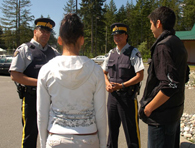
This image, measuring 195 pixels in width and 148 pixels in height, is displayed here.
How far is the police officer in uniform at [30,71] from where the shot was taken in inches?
96.3

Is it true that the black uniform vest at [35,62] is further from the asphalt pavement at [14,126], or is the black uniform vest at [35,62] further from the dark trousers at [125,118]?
the asphalt pavement at [14,126]

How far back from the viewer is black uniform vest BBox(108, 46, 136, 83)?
287cm

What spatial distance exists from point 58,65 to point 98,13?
41699 millimetres

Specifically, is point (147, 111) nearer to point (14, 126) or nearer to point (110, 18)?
point (14, 126)

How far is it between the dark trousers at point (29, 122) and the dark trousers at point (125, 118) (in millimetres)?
1228

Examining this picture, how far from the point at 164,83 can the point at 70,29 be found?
1.05 metres

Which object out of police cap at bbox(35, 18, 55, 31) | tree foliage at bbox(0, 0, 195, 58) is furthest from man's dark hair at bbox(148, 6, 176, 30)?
tree foliage at bbox(0, 0, 195, 58)

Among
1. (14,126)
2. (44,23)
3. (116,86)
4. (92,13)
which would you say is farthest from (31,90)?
(92,13)

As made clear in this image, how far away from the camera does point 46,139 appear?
1549 millimetres

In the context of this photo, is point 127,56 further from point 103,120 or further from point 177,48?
point 103,120

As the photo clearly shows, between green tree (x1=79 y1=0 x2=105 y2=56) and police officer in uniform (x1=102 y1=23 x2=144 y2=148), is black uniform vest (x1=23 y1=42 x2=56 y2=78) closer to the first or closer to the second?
police officer in uniform (x1=102 y1=23 x2=144 y2=148)

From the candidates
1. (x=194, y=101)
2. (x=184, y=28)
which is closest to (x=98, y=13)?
(x=184, y=28)

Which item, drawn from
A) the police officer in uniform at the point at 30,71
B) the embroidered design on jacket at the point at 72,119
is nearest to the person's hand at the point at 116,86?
the police officer in uniform at the point at 30,71

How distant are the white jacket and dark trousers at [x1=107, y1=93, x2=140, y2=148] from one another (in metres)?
1.24
